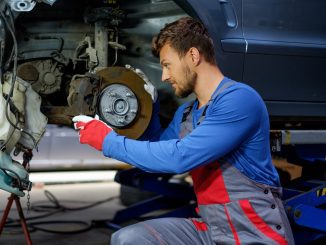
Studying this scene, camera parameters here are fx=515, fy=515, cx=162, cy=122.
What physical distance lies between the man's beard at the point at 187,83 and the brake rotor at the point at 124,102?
1.14ft

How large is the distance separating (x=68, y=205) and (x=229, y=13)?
8.72ft

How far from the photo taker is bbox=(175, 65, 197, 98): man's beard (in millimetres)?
1942

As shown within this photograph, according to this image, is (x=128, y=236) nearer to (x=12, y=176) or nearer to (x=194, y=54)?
(x=12, y=176)

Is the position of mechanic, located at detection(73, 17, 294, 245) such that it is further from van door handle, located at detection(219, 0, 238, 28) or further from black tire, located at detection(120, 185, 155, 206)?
black tire, located at detection(120, 185, 155, 206)

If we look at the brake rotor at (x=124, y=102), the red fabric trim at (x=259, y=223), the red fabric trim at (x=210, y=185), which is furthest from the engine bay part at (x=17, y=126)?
the red fabric trim at (x=259, y=223)

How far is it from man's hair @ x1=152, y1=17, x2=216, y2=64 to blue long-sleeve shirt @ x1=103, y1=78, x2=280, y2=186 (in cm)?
18

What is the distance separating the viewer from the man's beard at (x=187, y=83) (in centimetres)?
194

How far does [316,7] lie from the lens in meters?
2.64

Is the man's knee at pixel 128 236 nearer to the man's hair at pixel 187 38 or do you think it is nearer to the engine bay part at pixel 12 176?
the engine bay part at pixel 12 176

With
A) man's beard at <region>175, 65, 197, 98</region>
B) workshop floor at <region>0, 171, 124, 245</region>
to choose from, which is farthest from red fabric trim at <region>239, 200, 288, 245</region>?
workshop floor at <region>0, 171, 124, 245</region>

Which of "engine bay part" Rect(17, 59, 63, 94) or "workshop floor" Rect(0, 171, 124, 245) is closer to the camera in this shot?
"engine bay part" Rect(17, 59, 63, 94)

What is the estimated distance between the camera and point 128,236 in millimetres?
1968

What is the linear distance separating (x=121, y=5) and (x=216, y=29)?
51cm

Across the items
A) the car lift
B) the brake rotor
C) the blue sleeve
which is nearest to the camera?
the blue sleeve
